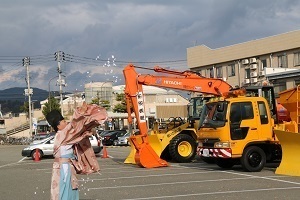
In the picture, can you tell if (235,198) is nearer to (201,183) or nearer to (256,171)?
(201,183)

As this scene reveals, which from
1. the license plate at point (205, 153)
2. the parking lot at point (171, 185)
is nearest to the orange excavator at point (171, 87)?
the parking lot at point (171, 185)

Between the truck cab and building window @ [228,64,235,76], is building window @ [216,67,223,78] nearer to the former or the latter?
building window @ [228,64,235,76]

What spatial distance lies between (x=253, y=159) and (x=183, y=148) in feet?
17.5

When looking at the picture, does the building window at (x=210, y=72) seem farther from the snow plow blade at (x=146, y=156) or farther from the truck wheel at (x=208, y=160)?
the snow plow blade at (x=146, y=156)

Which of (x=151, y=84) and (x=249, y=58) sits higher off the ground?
(x=249, y=58)

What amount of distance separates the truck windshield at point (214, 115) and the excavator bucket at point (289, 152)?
6.26ft

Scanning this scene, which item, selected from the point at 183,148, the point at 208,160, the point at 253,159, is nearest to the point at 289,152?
the point at 253,159

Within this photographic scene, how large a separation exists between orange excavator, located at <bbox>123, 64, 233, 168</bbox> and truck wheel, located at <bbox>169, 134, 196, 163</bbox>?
162 cm

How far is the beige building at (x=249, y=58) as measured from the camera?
50.6 metres

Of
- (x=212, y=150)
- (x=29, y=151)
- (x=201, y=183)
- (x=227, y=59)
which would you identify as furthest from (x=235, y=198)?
(x=227, y=59)

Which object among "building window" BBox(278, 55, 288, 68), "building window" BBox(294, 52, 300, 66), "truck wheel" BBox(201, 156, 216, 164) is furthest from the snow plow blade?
"building window" BBox(278, 55, 288, 68)

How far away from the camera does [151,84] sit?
21.6 meters

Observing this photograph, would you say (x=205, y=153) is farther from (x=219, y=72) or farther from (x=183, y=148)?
(x=219, y=72)

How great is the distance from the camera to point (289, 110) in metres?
19.0
